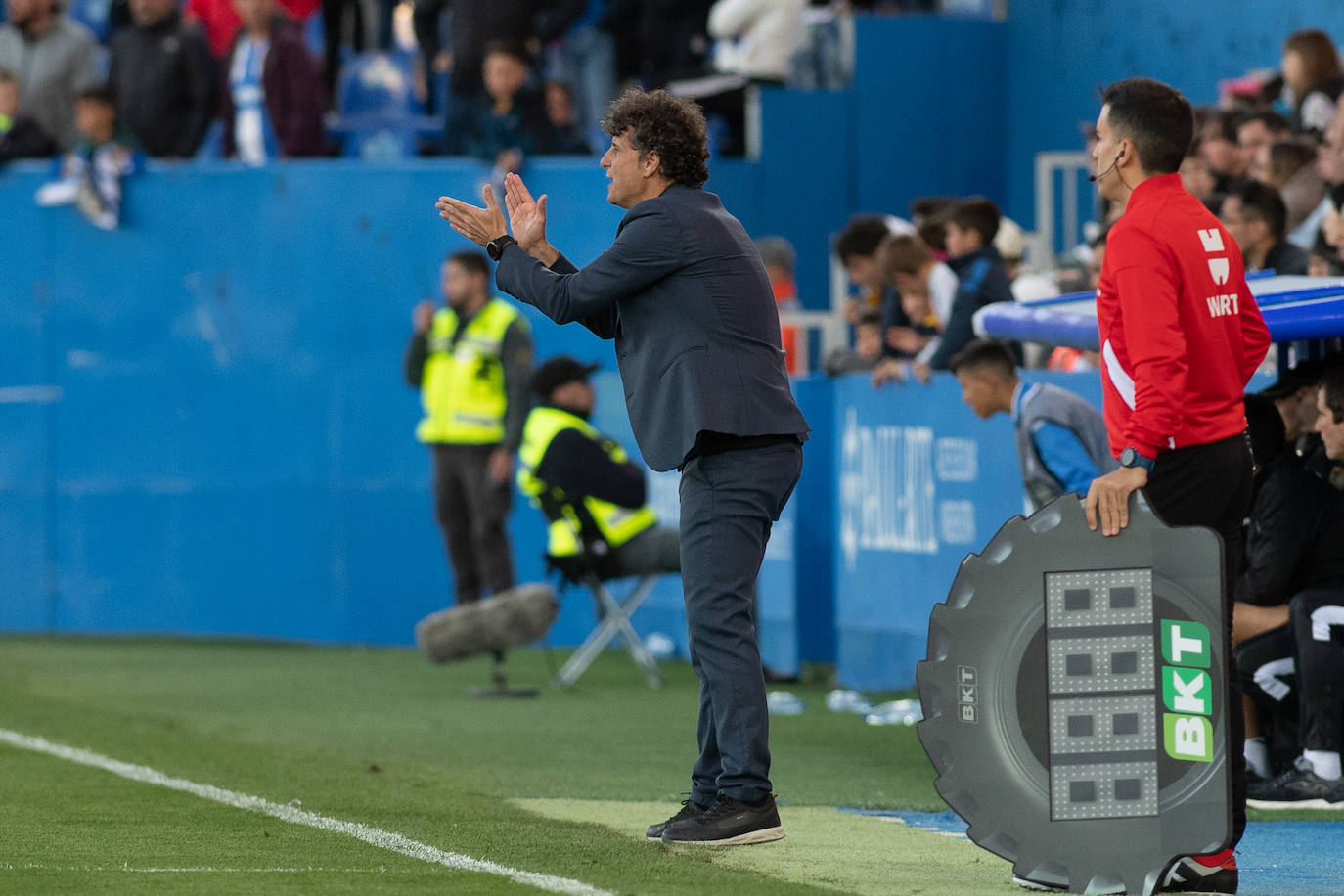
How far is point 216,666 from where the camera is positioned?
44.7 ft

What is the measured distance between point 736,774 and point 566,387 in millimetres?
5785

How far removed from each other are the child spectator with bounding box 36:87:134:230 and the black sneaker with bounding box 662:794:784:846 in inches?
398

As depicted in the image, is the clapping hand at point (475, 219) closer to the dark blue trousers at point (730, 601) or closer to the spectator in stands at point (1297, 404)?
the dark blue trousers at point (730, 601)

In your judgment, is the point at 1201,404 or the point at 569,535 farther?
the point at 569,535

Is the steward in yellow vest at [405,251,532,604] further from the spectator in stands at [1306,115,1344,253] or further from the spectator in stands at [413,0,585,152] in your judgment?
the spectator in stands at [1306,115,1344,253]

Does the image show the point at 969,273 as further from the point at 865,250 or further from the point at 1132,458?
the point at 1132,458

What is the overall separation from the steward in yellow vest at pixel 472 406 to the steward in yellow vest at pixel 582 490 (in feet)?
5.91

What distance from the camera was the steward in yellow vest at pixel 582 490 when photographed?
11.7 m

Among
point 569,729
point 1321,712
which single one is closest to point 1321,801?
point 1321,712

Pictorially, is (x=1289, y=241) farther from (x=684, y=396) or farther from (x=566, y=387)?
(x=684, y=396)

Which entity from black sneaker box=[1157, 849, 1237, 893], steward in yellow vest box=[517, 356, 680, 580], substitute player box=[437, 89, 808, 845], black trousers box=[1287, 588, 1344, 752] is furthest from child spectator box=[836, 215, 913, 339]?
black sneaker box=[1157, 849, 1237, 893]

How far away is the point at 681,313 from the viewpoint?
253 inches

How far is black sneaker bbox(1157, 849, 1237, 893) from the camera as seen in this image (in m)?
5.66

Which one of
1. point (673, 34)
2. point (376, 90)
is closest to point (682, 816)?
point (673, 34)
